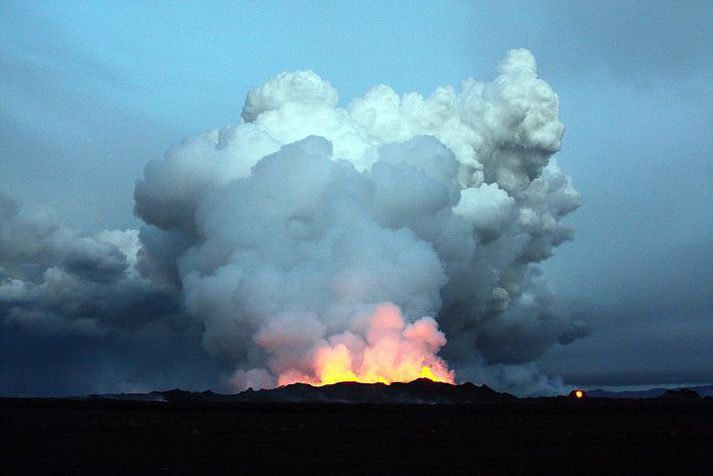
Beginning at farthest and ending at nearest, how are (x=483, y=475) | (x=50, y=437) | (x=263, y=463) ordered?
(x=50, y=437), (x=263, y=463), (x=483, y=475)

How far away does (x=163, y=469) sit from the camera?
42000mm

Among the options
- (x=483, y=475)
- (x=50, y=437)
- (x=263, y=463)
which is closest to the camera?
(x=483, y=475)

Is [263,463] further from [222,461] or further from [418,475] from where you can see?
[418,475]

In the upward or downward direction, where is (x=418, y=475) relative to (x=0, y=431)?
downward

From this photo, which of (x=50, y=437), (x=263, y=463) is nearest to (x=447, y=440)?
(x=263, y=463)

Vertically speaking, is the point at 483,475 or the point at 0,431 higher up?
the point at 0,431

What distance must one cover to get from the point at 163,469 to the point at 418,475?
39.3 ft

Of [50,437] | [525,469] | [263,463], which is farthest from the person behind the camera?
[50,437]

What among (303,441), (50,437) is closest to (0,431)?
(50,437)

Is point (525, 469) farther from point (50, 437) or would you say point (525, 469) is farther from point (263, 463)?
point (50, 437)

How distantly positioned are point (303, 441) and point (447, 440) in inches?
440

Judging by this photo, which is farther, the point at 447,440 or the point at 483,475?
the point at 447,440

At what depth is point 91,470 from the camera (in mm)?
41500

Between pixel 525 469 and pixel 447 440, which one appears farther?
pixel 447 440
